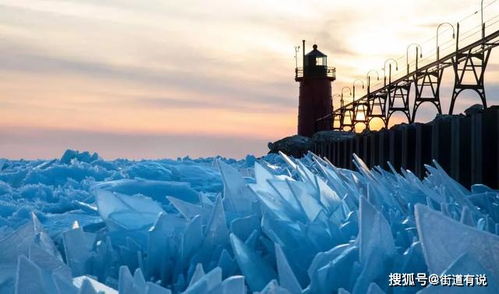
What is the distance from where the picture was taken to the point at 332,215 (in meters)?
0.90

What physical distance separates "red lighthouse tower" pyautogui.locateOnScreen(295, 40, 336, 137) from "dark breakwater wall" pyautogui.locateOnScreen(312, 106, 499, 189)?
27.1m

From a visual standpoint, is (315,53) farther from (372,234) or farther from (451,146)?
(372,234)

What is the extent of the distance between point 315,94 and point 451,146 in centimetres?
3307

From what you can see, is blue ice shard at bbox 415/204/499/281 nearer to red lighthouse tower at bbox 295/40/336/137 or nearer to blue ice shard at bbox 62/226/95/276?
blue ice shard at bbox 62/226/95/276

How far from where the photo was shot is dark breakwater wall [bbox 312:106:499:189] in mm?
7531

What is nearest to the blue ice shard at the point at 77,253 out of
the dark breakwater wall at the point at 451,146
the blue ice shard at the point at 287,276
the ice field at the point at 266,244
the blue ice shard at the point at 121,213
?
the ice field at the point at 266,244

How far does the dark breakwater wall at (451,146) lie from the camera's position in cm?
753

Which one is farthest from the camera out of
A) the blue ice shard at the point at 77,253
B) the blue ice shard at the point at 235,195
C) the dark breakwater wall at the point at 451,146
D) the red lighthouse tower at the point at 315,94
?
the red lighthouse tower at the point at 315,94

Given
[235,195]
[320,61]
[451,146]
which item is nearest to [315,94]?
[320,61]

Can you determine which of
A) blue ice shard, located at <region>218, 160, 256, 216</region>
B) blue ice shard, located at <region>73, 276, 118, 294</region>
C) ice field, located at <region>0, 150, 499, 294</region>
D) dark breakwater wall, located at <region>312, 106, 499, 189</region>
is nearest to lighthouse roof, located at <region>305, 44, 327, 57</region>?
dark breakwater wall, located at <region>312, 106, 499, 189</region>

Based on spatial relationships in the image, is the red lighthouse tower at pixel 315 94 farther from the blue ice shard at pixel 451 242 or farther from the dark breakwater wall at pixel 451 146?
the blue ice shard at pixel 451 242

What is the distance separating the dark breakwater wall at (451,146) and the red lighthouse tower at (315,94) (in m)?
27.1

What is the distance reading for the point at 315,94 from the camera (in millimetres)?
41594

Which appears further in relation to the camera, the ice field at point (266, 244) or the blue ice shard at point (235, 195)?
the blue ice shard at point (235, 195)
